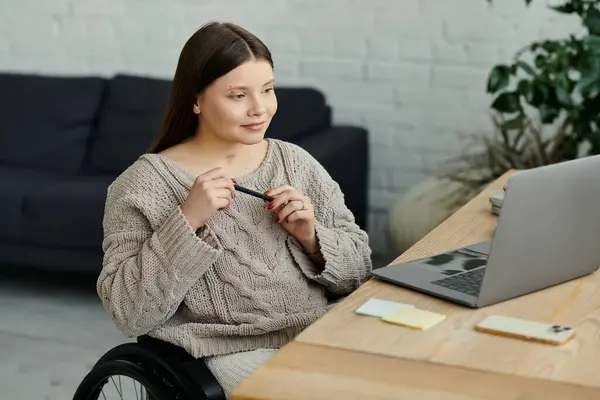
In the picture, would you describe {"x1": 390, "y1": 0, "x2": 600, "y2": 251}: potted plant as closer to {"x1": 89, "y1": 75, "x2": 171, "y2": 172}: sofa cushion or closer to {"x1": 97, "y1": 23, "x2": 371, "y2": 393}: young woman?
{"x1": 89, "y1": 75, "x2": 171, "y2": 172}: sofa cushion

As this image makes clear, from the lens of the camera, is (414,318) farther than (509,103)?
No

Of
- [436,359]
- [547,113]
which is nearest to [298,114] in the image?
[547,113]

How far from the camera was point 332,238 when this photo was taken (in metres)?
2.04

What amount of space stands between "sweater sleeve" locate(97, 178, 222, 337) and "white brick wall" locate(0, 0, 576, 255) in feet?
7.62

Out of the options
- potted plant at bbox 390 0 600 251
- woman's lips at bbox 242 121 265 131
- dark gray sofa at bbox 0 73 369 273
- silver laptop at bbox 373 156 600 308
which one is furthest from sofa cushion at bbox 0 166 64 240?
silver laptop at bbox 373 156 600 308

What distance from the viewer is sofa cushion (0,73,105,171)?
4207 mm

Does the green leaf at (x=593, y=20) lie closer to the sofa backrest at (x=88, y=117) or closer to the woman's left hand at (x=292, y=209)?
the sofa backrest at (x=88, y=117)

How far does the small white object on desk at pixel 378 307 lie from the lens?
1.64m

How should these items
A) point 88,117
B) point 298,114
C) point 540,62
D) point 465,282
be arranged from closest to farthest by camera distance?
point 465,282, point 540,62, point 298,114, point 88,117

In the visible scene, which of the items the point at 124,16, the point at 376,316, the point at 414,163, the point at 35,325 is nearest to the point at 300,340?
the point at 376,316

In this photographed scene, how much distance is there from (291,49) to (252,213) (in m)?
2.36

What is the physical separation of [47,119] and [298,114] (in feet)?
3.38

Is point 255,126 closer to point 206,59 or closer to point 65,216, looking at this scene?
point 206,59

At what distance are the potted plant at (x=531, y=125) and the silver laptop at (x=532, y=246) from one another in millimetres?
1346
